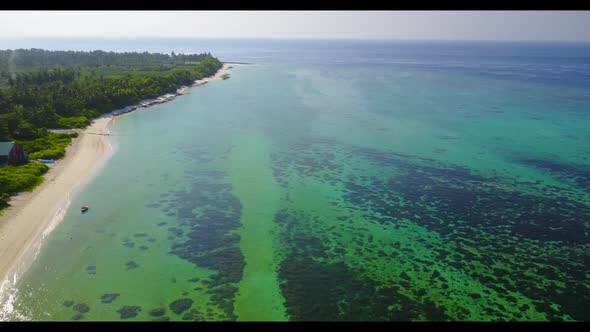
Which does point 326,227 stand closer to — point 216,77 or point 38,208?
point 38,208

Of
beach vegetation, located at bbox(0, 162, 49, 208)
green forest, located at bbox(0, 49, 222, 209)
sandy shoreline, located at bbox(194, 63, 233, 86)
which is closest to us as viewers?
beach vegetation, located at bbox(0, 162, 49, 208)

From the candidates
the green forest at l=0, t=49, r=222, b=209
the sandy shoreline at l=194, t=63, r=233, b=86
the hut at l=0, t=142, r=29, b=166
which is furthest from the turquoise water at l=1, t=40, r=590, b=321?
the sandy shoreline at l=194, t=63, r=233, b=86

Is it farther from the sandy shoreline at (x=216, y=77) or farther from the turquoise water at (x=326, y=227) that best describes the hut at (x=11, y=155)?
the sandy shoreline at (x=216, y=77)

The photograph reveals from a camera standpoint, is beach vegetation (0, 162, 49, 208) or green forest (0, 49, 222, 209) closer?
beach vegetation (0, 162, 49, 208)

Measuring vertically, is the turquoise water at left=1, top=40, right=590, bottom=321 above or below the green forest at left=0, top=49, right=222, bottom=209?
below

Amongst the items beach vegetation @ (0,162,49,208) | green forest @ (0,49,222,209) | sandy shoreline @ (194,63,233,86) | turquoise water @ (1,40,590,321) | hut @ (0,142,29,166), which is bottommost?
turquoise water @ (1,40,590,321)

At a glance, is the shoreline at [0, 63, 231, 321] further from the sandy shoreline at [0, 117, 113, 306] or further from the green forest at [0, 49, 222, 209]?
the green forest at [0, 49, 222, 209]
